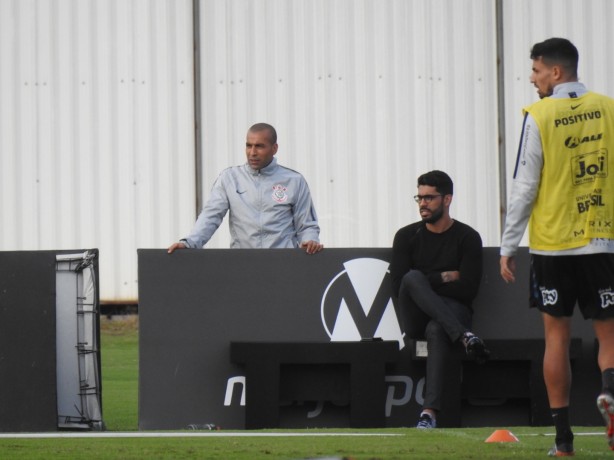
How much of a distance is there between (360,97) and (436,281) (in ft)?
26.8

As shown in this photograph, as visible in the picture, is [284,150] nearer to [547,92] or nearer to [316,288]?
[316,288]

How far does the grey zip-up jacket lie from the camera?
10.3 metres

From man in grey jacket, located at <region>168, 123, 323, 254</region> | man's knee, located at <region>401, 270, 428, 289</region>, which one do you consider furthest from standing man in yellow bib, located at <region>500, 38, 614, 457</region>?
man in grey jacket, located at <region>168, 123, 323, 254</region>

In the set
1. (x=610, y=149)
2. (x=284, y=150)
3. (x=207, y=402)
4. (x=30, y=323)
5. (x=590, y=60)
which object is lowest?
(x=207, y=402)

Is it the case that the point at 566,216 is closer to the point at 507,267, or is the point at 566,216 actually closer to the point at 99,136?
the point at 507,267

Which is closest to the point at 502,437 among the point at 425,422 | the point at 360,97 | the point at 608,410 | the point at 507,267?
the point at 507,267

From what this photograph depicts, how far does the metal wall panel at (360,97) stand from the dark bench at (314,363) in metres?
7.91

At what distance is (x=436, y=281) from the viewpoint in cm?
965

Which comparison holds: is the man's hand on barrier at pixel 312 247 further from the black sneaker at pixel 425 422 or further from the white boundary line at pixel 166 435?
the white boundary line at pixel 166 435

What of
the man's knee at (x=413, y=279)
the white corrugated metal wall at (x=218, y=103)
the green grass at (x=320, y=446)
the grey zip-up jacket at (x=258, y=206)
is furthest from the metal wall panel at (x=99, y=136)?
the green grass at (x=320, y=446)

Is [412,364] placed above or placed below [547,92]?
below

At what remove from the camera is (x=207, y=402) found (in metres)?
9.92

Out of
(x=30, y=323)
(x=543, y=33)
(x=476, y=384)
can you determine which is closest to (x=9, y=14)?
(x=543, y=33)

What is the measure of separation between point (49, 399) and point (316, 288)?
6.76 feet
